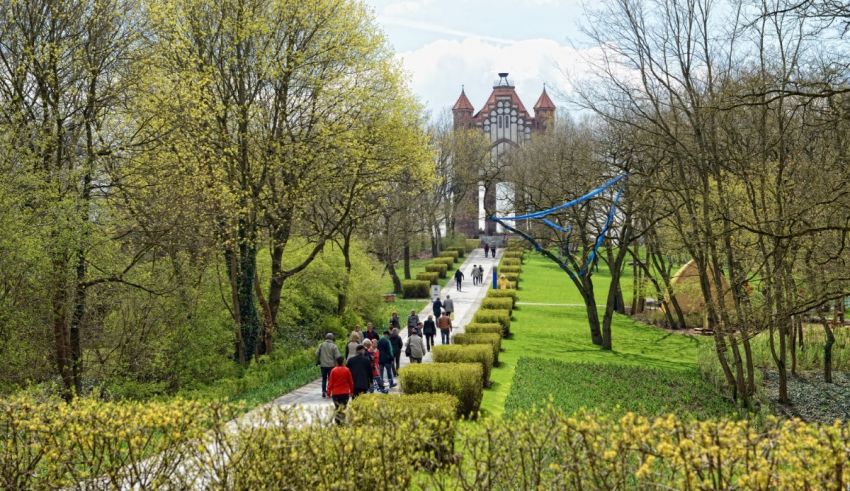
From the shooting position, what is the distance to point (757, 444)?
5.16 meters

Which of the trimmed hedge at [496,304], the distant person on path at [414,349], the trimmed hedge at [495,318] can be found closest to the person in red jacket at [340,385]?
the distant person on path at [414,349]

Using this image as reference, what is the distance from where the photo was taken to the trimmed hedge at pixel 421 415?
21.9ft

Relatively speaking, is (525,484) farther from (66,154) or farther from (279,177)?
(279,177)

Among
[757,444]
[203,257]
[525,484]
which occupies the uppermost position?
[203,257]

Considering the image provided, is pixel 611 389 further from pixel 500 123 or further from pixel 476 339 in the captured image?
pixel 500 123

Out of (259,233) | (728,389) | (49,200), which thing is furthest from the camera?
(259,233)

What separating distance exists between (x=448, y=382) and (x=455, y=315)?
18612mm

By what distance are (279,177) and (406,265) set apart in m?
24.8

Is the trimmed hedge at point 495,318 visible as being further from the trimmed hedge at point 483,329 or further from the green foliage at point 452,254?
the green foliage at point 452,254

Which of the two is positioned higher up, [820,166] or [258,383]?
[820,166]

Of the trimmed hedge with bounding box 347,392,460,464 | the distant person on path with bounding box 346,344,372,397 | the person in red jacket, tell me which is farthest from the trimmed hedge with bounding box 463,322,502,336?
the trimmed hedge with bounding box 347,392,460,464

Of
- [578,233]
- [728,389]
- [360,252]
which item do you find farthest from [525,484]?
[360,252]

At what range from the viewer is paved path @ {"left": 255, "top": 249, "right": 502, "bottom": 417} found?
13.6m

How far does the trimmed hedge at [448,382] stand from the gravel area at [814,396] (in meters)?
7.20
